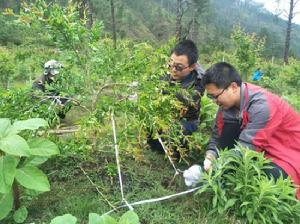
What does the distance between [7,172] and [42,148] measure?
0.33 m

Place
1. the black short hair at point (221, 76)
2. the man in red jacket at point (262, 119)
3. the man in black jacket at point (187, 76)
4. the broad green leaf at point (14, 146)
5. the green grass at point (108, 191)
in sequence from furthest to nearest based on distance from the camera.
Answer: the man in black jacket at point (187, 76) < the black short hair at point (221, 76) < the man in red jacket at point (262, 119) < the green grass at point (108, 191) < the broad green leaf at point (14, 146)

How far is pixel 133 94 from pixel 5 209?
142cm

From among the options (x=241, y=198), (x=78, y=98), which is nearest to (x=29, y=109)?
(x=78, y=98)

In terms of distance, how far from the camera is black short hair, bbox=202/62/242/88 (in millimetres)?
3344

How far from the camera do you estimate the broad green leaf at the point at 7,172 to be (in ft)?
7.59

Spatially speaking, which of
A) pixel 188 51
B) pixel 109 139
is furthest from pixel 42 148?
pixel 188 51

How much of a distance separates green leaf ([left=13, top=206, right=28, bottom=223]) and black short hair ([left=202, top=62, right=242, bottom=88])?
1821 millimetres

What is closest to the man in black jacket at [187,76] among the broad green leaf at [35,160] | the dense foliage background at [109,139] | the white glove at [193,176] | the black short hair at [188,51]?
the black short hair at [188,51]

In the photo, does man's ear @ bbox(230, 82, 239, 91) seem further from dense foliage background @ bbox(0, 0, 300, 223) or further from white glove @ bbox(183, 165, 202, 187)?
white glove @ bbox(183, 165, 202, 187)

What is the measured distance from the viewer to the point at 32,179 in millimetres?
2477

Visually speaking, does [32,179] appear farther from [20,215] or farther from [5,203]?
[20,215]

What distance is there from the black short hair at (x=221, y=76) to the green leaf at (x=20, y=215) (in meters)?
1.82

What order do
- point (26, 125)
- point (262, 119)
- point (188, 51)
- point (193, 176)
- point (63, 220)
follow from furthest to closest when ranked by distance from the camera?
point (188, 51), point (193, 176), point (262, 119), point (26, 125), point (63, 220)

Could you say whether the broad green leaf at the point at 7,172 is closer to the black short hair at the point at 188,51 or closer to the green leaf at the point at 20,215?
the green leaf at the point at 20,215
